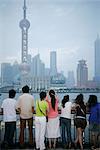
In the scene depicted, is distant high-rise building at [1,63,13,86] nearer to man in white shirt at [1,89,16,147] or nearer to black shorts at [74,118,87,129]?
man in white shirt at [1,89,16,147]

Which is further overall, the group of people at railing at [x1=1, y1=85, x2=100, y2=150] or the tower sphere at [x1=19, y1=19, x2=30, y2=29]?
the tower sphere at [x1=19, y1=19, x2=30, y2=29]

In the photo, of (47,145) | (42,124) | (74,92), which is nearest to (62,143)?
(47,145)

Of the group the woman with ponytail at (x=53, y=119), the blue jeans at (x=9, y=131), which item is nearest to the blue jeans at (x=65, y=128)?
the woman with ponytail at (x=53, y=119)

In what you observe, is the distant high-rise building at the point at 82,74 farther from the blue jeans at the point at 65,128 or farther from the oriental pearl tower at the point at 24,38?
the blue jeans at the point at 65,128

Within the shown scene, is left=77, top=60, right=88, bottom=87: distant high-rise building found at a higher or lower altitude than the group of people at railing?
higher

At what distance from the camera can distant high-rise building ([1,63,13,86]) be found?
22.6 ft

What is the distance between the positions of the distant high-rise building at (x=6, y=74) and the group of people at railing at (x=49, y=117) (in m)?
2.57

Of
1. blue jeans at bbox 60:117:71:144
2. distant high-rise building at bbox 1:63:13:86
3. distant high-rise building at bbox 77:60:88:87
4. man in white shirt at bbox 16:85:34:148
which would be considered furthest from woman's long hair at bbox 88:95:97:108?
distant high-rise building at bbox 1:63:13:86

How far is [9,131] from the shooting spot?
14.3ft

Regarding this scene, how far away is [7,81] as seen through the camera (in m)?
7.03

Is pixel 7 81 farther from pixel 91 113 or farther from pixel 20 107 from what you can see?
pixel 91 113

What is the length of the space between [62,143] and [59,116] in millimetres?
449

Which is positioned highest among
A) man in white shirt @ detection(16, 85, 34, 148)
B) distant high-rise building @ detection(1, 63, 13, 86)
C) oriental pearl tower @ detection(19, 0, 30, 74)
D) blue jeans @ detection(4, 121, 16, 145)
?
oriental pearl tower @ detection(19, 0, 30, 74)

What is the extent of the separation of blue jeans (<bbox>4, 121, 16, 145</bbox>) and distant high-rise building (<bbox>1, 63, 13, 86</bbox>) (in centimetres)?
258
